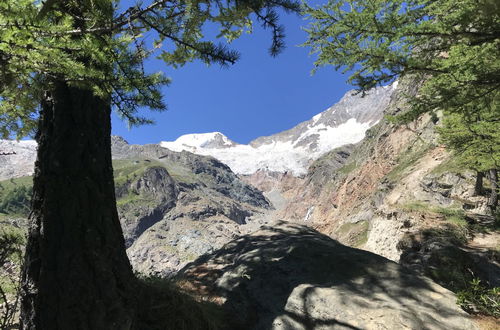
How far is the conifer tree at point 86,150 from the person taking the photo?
3182 mm

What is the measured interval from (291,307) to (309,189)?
182963 mm

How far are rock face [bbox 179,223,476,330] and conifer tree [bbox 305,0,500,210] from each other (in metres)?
3.69

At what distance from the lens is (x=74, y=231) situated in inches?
137

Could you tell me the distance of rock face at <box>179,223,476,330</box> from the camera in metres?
4.23

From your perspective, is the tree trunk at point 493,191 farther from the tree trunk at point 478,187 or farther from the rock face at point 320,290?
the rock face at point 320,290

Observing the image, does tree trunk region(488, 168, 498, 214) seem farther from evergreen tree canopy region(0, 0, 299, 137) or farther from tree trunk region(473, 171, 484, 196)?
evergreen tree canopy region(0, 0, 299, 137)

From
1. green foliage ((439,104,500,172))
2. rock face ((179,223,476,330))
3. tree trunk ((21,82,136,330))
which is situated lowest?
A: rock face ((179,223,476,330))

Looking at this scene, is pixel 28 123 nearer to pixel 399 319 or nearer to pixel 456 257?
pixel 399 319

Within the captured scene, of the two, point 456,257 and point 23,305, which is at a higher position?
point 23,305

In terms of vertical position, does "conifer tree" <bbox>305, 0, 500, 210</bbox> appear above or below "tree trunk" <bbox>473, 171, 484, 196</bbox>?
above

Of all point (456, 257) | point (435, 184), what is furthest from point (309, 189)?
point (456, 257)

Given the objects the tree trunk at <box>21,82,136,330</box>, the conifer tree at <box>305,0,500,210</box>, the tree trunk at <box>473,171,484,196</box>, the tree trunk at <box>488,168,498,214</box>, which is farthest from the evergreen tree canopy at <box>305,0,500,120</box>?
the tree trunk at <box>473,171,484,196</box>

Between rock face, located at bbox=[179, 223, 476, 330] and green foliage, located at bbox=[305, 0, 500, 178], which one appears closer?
rock face, located at bbox=[179, 223, 476, 330]

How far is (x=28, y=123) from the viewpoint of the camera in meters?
5.95
